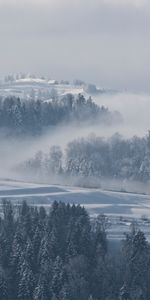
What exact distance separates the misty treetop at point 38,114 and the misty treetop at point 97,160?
4.99 metres

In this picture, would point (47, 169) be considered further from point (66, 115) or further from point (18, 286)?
point (18, 286)

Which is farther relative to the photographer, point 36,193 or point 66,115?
point 66,115

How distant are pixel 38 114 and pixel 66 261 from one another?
87.8 m

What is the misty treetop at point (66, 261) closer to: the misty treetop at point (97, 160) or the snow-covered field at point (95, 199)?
the snow-covered field at point (95, 199)

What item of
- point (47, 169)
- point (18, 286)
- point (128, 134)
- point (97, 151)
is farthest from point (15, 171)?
point (18, 286)

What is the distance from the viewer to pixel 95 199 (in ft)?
429

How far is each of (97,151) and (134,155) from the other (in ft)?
15.6

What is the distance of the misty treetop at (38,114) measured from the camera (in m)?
183

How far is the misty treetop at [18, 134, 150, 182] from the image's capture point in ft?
568

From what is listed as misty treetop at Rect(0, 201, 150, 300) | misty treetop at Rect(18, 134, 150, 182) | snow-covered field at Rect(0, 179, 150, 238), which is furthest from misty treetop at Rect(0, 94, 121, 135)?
misty treetop at Rect(0, 201, 150, 300)

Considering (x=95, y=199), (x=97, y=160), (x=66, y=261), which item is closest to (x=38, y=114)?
(x=97, y=160)

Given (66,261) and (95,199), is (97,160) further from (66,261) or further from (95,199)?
(66,261)

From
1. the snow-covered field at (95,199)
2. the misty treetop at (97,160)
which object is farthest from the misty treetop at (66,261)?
the misty treetop at (97,160)

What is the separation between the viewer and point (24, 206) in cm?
10888
